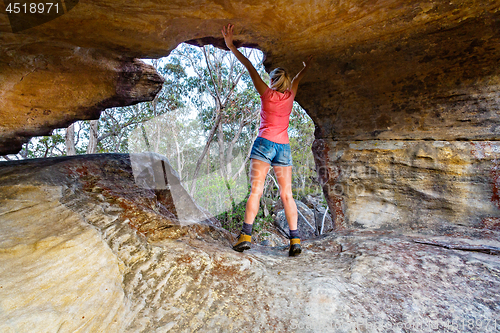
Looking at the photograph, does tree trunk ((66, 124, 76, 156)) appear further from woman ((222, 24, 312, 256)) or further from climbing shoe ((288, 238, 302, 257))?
climbing shoe ((288, 238, 302, 257))

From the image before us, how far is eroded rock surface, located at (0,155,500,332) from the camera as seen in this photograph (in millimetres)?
1615

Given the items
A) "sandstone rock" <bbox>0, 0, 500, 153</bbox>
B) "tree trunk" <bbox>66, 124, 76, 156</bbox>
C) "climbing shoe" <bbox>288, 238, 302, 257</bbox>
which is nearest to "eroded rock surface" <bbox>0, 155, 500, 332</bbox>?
"climbing shoe" <bbox>288, 238, 302, 257</bbox>

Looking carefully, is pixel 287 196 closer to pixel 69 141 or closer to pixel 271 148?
pixel 271 148

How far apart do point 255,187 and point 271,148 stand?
17.8 inches

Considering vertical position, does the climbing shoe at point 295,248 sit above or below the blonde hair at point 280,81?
below

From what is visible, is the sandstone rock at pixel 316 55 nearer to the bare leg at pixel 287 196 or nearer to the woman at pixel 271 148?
the woman at pixel 271 148

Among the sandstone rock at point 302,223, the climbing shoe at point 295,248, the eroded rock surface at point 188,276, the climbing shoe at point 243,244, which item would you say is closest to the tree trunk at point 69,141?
the eroded rock surface at point 188,276

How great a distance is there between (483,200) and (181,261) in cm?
352

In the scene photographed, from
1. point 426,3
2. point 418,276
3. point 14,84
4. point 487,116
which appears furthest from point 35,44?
point 487,116

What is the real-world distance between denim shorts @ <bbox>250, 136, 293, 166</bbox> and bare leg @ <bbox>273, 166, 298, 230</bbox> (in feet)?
0.26

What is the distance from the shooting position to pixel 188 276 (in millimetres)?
2115

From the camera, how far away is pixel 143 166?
427cm

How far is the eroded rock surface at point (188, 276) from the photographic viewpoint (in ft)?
5.30

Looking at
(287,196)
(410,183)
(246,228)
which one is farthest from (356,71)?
(246,228)
